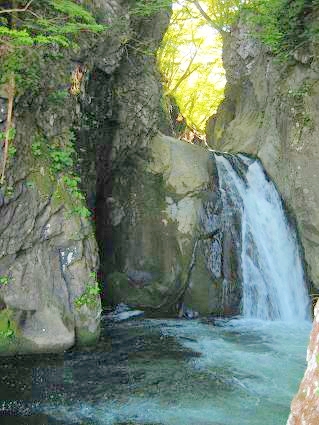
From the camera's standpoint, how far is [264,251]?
10.6 meters

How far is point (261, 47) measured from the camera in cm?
1448

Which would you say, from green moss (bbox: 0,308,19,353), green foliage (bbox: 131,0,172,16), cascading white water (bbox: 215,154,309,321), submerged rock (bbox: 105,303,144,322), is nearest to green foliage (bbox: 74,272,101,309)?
green moss (bbox: 0,308,19,353)

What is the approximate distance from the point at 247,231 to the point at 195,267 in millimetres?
1552

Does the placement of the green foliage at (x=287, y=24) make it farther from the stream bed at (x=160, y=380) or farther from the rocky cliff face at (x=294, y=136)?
the stream bed at (x=160, y=380)

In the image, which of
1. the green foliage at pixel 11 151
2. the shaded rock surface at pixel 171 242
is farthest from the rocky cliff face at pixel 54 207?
the shaded rock surface at pixel 171 242

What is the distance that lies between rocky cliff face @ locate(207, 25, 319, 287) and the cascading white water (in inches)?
13.4

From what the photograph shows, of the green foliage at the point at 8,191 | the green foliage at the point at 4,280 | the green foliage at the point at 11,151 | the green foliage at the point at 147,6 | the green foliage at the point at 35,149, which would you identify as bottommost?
the green foliage at the point at 4,280

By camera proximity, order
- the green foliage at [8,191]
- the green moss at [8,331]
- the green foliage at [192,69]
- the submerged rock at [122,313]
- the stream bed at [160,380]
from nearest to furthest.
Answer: the stream bed at [160,380] < the green moss at [8,331] < the green foliage at [8,191] < the submerged rock at [122,313] < the green foliage at [192,69]

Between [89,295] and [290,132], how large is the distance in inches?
249

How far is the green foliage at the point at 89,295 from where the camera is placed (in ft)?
24.4

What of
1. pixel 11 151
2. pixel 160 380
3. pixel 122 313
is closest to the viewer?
pixel 160 380

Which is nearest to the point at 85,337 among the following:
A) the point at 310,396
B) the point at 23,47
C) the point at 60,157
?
the point at 60,157

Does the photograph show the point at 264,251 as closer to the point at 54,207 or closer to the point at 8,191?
the point at 54,207

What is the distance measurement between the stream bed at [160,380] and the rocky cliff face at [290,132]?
3.02m
